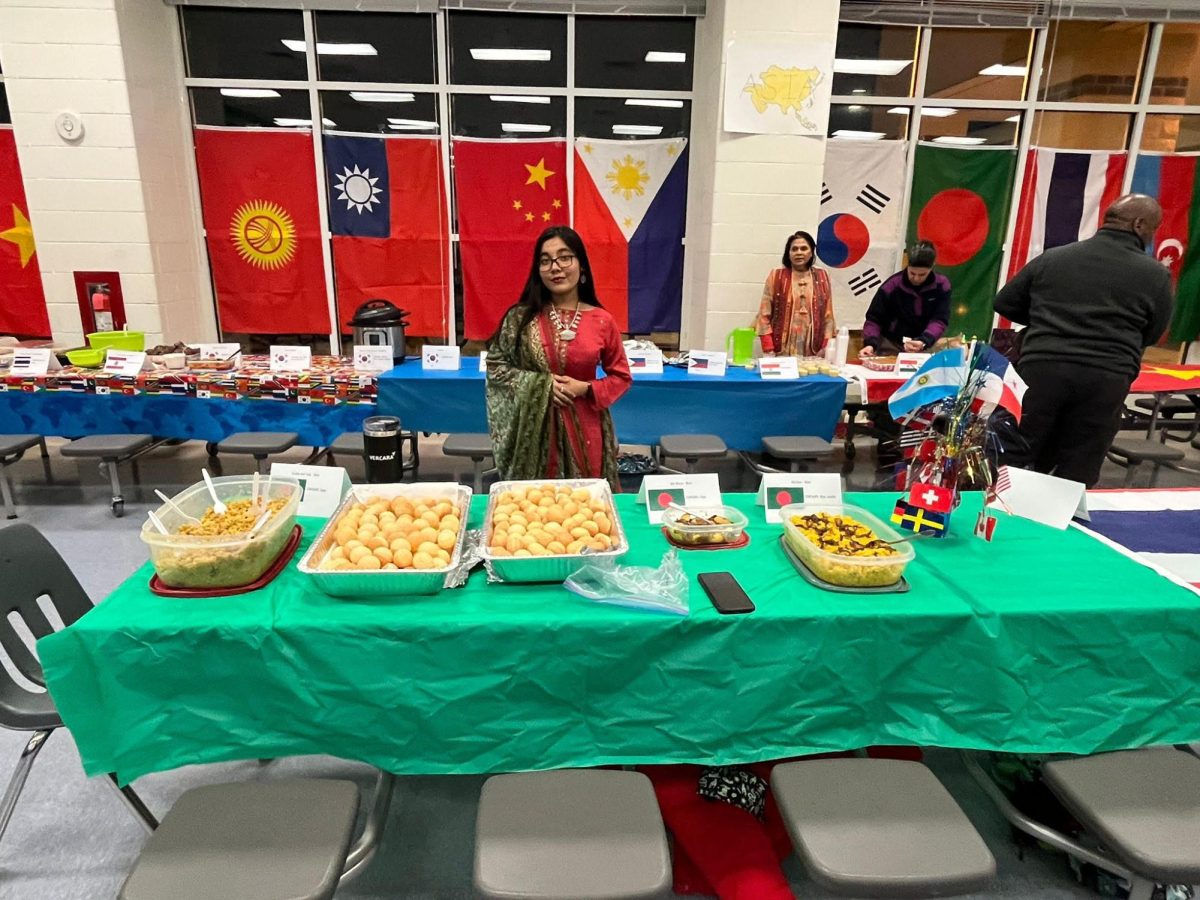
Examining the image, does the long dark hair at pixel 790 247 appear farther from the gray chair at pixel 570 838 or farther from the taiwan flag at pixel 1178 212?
the gray chair at pixel 570 838

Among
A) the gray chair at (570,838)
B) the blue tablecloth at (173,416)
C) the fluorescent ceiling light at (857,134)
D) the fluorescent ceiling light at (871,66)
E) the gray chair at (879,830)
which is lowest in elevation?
the gray chair at (570,838)

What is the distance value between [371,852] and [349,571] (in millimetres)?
561

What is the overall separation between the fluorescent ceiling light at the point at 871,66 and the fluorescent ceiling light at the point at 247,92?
426cm

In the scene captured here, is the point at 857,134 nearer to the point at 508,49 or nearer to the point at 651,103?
the point at 651,103

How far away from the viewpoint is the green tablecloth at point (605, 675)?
1314mm

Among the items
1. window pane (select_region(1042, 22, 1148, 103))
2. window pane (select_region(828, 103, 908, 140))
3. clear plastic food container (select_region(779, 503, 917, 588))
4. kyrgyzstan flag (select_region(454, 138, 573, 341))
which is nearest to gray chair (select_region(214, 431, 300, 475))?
kyrgyzstan flag (select_region(454, 138, 573, 341))

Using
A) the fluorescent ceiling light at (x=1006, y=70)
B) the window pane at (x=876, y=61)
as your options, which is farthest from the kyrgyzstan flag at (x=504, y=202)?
the fluorescent ceiling light at (x=1006, y=70)

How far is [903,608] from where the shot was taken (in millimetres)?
→ 1383

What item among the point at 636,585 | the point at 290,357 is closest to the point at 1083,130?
the point at 290,357

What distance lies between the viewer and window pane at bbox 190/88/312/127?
5215 mm

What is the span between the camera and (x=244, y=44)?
16.9 feet

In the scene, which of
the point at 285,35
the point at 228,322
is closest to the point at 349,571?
the point at 228,322

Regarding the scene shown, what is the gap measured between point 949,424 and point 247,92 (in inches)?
221

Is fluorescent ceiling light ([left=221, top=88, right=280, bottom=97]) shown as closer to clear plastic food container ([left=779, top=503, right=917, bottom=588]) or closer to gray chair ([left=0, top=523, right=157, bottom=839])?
gray chair ([left=0, top=523, right=157, bottom=839])
